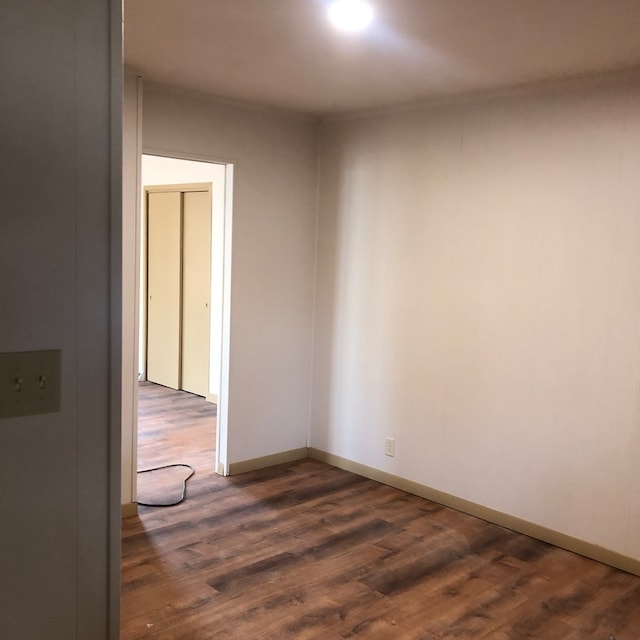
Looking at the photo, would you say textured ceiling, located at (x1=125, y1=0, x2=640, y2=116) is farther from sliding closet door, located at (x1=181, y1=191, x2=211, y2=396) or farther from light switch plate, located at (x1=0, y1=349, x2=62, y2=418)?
sliding closet door, located at (x1=181, y1=191, x2=211, y2=396)

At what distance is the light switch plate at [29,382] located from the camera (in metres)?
1.22

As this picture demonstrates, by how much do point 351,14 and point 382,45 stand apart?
0.40 m

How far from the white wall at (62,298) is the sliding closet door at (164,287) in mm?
5349

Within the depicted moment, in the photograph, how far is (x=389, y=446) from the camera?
4.28 m

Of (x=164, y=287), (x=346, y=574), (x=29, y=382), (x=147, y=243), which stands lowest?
(x=346, y=574)

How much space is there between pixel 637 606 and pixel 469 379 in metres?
1.42

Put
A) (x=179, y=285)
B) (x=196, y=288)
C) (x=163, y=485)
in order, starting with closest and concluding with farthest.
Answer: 1. (x=163, y=485)
2. (x=196, y=288)
3. (x=179, y=285)

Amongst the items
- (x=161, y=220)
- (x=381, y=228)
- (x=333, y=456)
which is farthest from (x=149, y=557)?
(x=161, y=220)

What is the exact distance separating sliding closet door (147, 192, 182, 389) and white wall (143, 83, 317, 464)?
2.35 meters

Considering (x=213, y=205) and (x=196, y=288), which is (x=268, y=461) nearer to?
(x=196, y=288)

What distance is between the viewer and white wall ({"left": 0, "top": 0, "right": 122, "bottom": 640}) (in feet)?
3.94

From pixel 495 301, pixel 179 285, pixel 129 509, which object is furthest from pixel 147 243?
pixel 495 301

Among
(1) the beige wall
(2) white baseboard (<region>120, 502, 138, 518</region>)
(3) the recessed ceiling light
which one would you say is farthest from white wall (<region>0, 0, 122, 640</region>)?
(2) white baseboard (<region>120, 502, 138, 518</region>)

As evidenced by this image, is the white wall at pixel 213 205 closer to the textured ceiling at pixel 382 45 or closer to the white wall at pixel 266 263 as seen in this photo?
the white wall at pixel 266 263
